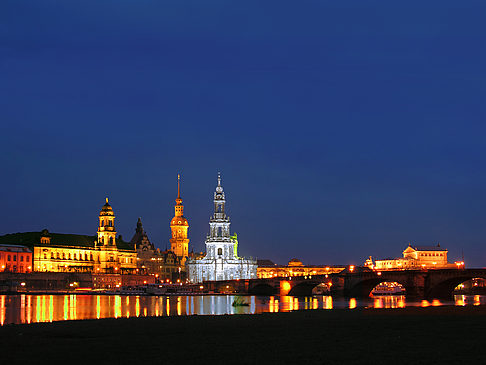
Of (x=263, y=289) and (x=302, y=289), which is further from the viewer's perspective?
(x=263, y=289)

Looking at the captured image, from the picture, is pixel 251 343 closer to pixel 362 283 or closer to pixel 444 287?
pixel 444 287

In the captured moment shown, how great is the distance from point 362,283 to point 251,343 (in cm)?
10612

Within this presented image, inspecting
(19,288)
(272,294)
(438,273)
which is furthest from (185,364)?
(19,288)

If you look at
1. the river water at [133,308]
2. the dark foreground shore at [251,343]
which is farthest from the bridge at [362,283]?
the dark foreground shore at [251,343]

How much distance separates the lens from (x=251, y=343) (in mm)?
30250

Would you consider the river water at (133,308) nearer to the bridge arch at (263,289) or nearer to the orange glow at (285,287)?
the orange glow at (285,287)

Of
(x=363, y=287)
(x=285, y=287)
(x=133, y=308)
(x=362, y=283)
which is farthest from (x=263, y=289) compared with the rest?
(x=133, y=308)

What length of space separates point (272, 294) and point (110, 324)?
411 feet

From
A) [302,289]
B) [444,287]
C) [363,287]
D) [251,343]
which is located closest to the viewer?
[251,343]

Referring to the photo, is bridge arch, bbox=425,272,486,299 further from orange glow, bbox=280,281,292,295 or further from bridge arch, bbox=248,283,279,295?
bridge arch, bbox=248,283,279,295

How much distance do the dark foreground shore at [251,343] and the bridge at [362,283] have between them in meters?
73.5

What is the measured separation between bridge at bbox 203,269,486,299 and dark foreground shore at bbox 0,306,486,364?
73.5 m

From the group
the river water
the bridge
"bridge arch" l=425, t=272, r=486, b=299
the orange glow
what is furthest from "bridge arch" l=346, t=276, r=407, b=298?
the orange glow

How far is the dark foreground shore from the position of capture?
82.8 ft
